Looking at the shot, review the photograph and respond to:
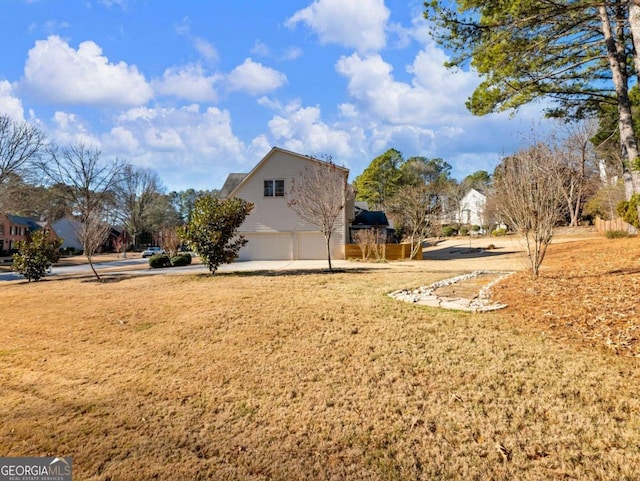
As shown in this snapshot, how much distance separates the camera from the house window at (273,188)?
856 inches

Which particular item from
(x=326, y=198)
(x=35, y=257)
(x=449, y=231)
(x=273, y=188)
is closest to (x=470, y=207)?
(x=449, y=231)

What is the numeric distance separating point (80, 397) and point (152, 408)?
1.08 m

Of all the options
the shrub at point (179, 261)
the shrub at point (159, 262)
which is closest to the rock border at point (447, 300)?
the shrub at point (159, 262)

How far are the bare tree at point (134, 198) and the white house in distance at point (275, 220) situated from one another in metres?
31.0

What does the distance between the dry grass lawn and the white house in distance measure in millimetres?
15140

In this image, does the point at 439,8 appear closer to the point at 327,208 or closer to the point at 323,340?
the point at 327,208

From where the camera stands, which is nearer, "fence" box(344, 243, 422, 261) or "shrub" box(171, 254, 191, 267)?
"fence" box(344, 243, 422, 261)

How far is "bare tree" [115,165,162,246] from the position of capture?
45206 millimetres

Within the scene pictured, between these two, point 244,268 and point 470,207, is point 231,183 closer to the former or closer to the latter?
point 244,268

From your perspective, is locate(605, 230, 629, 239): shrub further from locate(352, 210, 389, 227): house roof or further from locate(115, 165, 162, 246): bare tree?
locate(115, 165, 162, 246): bare tree

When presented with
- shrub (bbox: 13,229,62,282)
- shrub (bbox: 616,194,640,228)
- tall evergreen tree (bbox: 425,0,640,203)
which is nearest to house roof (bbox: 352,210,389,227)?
tall evergreen tree (bbox: 425,0,640,203)

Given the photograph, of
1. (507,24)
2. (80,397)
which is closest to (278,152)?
(507,24)

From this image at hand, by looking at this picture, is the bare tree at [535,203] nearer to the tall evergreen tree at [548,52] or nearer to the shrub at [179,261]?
the tall evergreen tree at [548,52]

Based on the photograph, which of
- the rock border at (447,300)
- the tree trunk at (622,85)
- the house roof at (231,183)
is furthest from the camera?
the house roof at (231,183)
